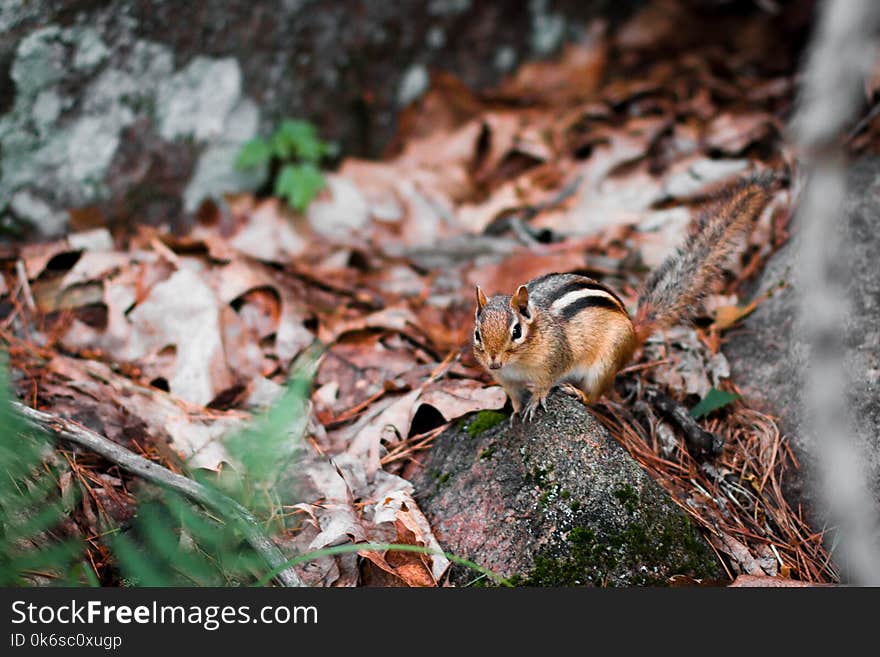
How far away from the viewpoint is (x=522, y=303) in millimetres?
2904

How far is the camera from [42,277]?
390 cm

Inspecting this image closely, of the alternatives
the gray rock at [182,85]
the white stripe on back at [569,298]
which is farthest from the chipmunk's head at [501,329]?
the gray rock at [182,85]

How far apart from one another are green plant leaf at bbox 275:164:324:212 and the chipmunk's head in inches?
80.4

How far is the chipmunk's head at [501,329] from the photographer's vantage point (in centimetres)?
282

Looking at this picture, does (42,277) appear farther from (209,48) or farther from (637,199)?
(637,199)

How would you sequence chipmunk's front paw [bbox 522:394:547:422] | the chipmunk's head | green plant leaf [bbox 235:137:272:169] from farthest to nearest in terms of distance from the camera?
green plant leaf [bbox 235:137:272:169] < chipmunk's front paw [bbox 522:394:547:422] < the chipmunk's head

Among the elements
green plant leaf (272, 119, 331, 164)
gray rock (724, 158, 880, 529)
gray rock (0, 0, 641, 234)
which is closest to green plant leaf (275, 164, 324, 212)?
green plant leaf (272, 119, 331, 164)

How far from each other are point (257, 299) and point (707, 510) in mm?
2301

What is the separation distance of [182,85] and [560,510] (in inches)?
126

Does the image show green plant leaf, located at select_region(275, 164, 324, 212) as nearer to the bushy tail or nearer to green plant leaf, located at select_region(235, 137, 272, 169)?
green plant leaf, located at select_region(235, 137, 272, 169)

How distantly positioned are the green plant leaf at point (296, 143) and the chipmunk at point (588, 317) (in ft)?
6.73

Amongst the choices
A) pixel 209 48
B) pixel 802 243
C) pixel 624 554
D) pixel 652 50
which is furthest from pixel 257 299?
pixel 652 50

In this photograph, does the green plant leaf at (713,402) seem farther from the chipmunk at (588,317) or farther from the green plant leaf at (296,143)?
the green plant leaf at (296,143)

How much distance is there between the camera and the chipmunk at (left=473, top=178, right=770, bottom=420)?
288cm
